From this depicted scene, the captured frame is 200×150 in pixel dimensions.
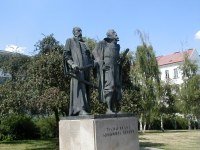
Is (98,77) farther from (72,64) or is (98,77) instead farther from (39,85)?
(39,85)

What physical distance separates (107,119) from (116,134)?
0.43 m

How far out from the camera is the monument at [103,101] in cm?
870

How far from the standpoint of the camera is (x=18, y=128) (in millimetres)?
29562

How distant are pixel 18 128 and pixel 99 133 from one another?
22.0m

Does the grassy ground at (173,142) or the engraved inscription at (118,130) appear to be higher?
the engraved inscription at (118,130)

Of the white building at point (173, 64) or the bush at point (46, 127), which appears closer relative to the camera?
the bush at point (46, 127)

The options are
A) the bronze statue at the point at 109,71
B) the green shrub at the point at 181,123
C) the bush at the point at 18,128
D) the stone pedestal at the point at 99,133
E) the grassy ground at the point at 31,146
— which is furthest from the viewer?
the green shrub at the point at 181,123

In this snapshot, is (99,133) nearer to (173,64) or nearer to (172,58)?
(173,64)

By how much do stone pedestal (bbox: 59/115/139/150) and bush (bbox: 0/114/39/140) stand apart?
20.1 meters

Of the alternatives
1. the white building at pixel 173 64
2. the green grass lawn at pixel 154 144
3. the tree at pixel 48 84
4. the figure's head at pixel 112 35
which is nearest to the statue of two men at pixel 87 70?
the figure's head at pixel 112 35

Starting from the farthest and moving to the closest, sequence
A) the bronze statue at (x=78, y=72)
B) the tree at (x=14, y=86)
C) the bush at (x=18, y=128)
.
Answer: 1. the bush at (x=18, y=128)
2. the tree at (x=14, y=86)
3. the bronze statue at (x=78, y=72)

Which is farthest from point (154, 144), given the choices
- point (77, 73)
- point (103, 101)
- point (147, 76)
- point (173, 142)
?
point (147, 76)

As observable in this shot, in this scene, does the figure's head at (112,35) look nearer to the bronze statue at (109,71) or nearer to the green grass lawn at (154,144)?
the bronze statue at (109,71)

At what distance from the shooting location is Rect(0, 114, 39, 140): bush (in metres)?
28.6
